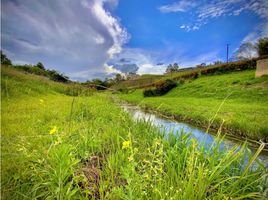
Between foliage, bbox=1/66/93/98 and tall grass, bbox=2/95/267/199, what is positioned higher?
foliage, bbox=1/66/93/98

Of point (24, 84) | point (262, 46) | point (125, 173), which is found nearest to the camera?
point (125, 173)

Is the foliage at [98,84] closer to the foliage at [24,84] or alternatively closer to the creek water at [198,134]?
the creek water at [198,134]

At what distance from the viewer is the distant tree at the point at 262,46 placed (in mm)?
30750

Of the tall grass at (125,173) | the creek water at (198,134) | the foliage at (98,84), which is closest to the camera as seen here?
the tall grass at (125,173)

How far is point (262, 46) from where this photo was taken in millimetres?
31016

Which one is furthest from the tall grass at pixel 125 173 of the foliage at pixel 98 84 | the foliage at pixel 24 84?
the foliage at pixel 24 84

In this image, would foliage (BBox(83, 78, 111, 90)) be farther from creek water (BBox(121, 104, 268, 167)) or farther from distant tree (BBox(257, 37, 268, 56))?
distant tree (BBox(257, 37, 268, 56))

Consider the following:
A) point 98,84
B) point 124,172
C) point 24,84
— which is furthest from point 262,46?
point 124,172

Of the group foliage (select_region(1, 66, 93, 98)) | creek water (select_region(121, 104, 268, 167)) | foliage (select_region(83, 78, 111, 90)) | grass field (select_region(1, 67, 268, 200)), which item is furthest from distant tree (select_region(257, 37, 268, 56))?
grass field (select_region(1, 67, 268, 200))

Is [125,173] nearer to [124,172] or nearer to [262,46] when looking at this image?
[124,172]

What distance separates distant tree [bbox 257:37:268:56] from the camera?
30.8 meters

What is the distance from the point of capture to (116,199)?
213 centimetres

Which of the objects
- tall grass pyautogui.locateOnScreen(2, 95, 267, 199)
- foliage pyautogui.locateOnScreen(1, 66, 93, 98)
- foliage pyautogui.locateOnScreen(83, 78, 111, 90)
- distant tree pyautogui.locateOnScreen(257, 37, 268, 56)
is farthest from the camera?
distant tree pyautogui.locateOnScreen(257, 37, 268, 56)

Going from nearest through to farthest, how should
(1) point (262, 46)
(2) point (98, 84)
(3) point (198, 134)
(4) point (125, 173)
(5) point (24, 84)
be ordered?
(4) point (125, 173) < (2) point (98, 84) < (3) point (198, 134) < (5) point (24, 84) < (1) point (262, 46)
